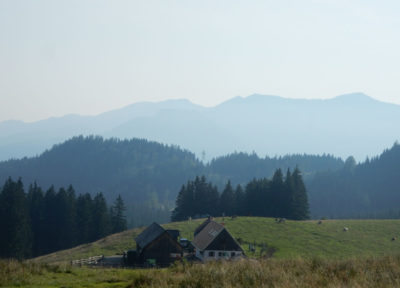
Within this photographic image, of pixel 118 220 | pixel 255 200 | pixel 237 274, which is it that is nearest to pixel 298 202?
pixel 255 200

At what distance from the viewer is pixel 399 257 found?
2423cm

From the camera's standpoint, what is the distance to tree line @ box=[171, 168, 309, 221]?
97.4 meters

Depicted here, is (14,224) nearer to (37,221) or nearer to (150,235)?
(37,221)

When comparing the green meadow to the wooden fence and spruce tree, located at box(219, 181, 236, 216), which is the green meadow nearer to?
the wooden fence

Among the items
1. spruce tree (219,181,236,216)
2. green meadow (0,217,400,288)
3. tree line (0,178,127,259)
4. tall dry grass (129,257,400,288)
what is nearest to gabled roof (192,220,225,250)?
green meadow (0,217,400,288)

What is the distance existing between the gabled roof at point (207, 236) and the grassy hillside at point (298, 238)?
18.5 ft

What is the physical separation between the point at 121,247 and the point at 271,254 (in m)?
25.6

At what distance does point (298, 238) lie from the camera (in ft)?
221

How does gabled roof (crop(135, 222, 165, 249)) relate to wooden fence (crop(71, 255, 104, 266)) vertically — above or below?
above

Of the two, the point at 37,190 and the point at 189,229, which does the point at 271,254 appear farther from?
the point at 37,190

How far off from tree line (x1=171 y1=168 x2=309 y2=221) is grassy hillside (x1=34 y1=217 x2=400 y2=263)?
13864mm

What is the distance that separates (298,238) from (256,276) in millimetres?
51421

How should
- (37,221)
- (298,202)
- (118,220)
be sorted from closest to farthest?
(37,221) < (118,220) < (298,202)

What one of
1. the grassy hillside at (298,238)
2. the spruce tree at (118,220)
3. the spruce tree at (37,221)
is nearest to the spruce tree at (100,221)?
the spruce tree at (118,220)
